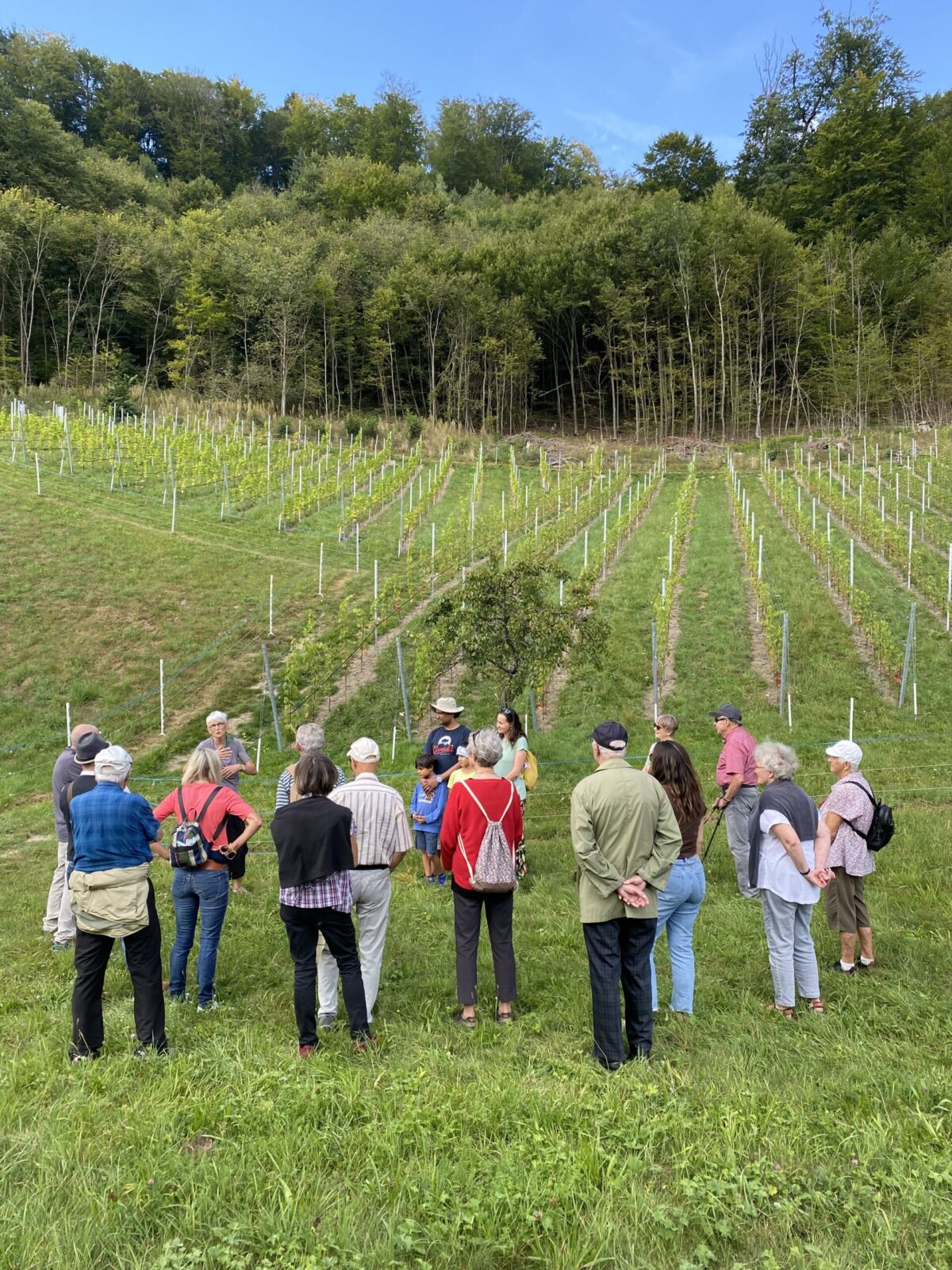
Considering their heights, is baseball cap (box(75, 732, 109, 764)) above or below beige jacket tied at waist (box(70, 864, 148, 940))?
above

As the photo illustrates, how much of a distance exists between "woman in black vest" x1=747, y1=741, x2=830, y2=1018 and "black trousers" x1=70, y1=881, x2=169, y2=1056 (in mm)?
3255

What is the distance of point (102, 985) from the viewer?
3664 mm

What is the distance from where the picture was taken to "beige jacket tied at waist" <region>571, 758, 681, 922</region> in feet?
11.5

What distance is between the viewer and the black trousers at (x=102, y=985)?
11.9 ft

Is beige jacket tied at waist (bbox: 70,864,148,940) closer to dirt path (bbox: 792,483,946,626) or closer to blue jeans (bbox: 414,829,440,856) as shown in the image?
blue jeans (bbox: 414,829,440,856)

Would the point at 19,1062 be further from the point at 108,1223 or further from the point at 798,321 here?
the point at 798,321

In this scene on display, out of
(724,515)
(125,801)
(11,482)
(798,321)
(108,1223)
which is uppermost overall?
(798,321)

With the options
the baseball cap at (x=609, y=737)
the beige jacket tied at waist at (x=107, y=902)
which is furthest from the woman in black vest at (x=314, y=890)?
the baseball cap at (x=609, y=737)

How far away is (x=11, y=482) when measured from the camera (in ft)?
68.4

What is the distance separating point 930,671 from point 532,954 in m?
10.2

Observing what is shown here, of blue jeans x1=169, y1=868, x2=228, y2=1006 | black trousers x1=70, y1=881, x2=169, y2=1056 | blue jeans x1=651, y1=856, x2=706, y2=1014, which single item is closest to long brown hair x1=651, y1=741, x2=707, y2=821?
blue jeans x1=651, y1=856, x2=706, y2=1014

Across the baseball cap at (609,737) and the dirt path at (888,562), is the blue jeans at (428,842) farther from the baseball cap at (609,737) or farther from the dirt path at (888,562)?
the dirt path at (888,562)

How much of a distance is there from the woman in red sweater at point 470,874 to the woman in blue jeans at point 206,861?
1153 mm

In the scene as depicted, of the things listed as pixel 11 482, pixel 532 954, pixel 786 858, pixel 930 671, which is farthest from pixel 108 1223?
pixel 11 482
